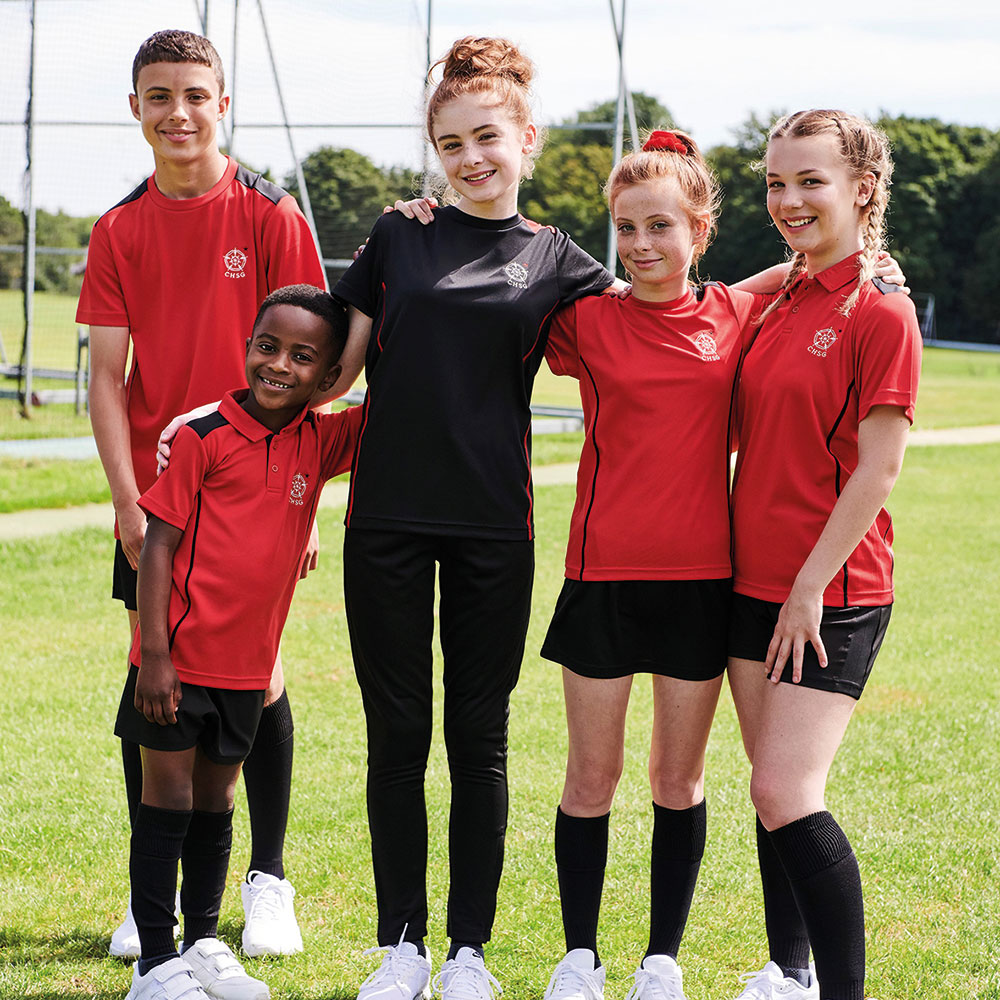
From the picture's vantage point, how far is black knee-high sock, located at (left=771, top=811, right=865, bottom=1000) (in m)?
2.32

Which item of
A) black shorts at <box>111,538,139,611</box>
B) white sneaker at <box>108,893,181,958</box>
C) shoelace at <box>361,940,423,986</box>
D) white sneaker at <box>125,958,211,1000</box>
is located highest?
black shorts at <box>111,538,139,611</box>

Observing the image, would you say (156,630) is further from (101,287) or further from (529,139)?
(529,139)

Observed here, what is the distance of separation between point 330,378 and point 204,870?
115 cm

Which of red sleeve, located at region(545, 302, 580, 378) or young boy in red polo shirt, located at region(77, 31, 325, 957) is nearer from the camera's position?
red sleeve, located at region(545, 302, 580, 378)

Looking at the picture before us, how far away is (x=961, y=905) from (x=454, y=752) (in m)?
1.62

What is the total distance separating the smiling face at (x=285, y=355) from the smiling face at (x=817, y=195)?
994 millimetres

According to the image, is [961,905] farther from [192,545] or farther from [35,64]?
[35,64]

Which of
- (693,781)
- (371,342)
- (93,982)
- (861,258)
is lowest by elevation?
(93,982)

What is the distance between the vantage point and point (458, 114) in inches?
99.0

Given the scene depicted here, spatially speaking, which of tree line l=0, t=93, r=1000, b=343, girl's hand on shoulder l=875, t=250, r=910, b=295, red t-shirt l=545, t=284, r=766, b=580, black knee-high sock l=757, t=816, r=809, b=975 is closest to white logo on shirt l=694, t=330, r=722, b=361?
red t-shirt l=545, t=284, r=766, b=580

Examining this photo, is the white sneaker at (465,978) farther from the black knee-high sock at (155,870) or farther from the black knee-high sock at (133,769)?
the black knee-high sock at (133,769)

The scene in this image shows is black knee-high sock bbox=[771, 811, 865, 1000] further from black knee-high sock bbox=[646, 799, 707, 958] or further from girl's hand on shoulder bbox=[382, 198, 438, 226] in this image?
girl's hand on shoulder bbox=[382, 198, 438, 226]

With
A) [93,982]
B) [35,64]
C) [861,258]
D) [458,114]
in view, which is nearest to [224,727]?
[93,982]

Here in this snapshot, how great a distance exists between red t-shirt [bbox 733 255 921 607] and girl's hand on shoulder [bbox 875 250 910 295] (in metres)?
0.05
